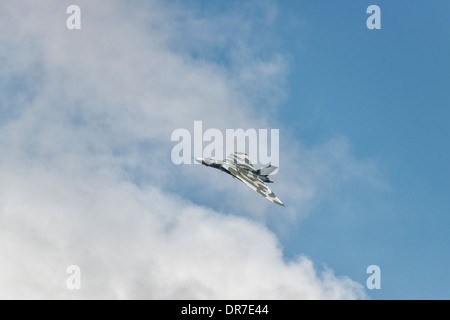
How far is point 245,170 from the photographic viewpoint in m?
148

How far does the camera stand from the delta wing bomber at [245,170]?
141875 mm

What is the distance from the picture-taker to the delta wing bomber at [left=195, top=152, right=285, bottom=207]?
141875 mm

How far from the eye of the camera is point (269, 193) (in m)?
139
